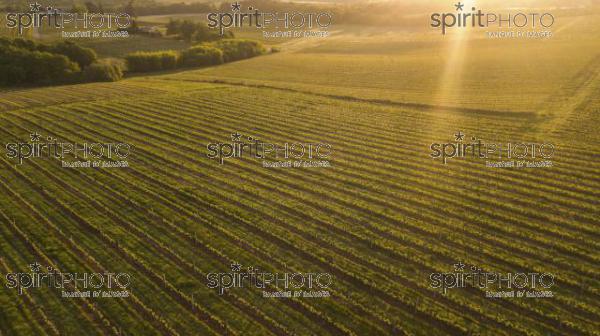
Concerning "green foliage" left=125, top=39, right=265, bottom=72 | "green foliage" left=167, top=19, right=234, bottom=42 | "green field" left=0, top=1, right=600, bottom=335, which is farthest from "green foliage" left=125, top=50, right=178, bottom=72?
"green field" left=0, top=1, right=600, bottom=335

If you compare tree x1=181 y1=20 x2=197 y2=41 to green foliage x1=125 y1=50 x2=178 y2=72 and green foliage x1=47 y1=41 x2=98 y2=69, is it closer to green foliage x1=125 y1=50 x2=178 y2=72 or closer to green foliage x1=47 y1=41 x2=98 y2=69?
green foliage x1=125 y1=50 x2=178 y2=72

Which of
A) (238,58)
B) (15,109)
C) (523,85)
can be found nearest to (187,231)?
(15,109)

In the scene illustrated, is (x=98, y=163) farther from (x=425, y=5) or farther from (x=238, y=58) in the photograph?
(x=425, y=5)

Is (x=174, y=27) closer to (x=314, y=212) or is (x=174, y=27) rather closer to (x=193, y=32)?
(x=193, y=32)

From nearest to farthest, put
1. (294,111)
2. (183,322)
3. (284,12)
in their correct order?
(183,322)
(294,111)
(284,12)

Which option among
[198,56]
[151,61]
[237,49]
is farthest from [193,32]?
[151,61]

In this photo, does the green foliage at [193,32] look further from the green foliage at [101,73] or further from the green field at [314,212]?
the green field at [314,212]

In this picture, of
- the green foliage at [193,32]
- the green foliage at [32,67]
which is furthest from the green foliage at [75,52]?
the green foliage at [193,32]
